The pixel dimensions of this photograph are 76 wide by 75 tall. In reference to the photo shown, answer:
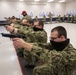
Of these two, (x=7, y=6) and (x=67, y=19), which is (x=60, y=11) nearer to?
(x=67, y=19)

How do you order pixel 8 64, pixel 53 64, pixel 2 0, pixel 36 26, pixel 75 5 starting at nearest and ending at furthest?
pixel 53 64 < pixel 36 26 < pixel 8 64 < pixel 2 0 < pixel 75 5

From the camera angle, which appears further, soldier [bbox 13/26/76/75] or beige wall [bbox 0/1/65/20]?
beige wall [bbox 0/1/65/20]

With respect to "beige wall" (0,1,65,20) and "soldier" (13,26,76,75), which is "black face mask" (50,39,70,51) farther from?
"beige wall" (0,1,65,20)

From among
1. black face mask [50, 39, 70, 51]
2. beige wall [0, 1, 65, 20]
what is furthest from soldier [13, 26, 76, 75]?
beige wall [0, 1, 65, 20]

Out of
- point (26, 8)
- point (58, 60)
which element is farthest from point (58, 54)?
point (26, 8)

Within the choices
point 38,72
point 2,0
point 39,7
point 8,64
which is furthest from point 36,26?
point 39,7

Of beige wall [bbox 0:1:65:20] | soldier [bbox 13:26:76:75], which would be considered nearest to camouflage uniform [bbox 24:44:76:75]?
soldier [bbox 13:26:76:75]

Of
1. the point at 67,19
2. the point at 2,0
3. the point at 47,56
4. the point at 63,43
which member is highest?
the point at 2,0

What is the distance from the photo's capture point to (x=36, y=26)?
353 cm

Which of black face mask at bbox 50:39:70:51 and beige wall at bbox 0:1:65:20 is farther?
beige wall at bbox 0:1:65:20

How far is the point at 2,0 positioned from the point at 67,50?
1706 cm

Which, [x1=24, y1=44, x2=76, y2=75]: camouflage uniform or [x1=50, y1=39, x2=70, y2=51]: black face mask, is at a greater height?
[x1=50, y1=39, x2=70, y2=51]: black face mask

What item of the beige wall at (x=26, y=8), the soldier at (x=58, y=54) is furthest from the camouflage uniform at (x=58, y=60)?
the beige wall at (x=26, y=8)

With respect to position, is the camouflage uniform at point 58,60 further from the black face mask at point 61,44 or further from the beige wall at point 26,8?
the beige wall at point 26,8
